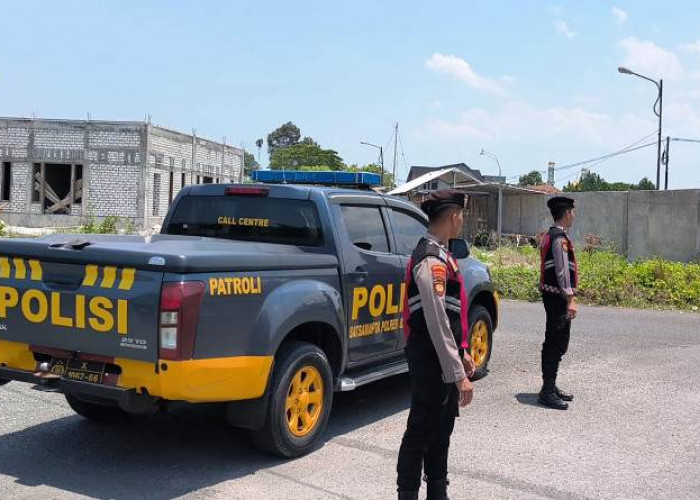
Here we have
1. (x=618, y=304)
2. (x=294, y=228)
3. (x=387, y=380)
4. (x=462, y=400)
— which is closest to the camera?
(x=462, y=400)

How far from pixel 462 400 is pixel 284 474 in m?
1.54

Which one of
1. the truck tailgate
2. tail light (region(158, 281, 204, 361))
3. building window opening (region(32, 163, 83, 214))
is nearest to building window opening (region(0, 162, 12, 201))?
building window opening (region(32, 163, 83, 214))

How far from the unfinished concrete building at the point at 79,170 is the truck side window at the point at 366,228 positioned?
2902 cm

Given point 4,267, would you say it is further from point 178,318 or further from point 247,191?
point 247,191

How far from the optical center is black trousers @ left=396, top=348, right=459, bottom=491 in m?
3.99

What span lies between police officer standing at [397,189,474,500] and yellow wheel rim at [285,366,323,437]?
4.11 ft

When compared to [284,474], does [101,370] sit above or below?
above

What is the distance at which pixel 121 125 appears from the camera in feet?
111

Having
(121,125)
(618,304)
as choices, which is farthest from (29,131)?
(618,304)

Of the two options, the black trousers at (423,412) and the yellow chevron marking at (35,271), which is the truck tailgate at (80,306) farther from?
the black trousers at (423,412)

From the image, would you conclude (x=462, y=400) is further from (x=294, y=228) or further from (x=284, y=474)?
(x=294, y=228)

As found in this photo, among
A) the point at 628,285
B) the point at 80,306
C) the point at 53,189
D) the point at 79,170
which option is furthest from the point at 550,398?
the point at 53,189

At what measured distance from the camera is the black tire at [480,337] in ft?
24.2

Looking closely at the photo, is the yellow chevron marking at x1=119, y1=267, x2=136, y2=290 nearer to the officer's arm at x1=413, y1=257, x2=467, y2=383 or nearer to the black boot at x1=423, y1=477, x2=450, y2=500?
the officer's arm at x1=413, y1=257, x2=467, y2=383
